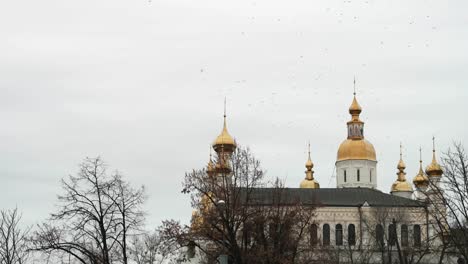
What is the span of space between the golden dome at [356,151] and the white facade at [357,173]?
0.40 metres

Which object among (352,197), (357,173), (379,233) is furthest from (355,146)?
(379,233)

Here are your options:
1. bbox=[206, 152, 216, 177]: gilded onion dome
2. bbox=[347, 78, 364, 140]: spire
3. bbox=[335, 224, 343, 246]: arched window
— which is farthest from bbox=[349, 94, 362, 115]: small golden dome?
bbox=[206, 152, 216, 177]: gilded onion dome

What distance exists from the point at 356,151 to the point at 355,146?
51cm

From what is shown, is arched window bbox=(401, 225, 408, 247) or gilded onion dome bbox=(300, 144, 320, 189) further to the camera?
gilded onion dome bbox=(300, 144, 320, 189)

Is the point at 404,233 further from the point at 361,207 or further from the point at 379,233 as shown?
the point at 379,233

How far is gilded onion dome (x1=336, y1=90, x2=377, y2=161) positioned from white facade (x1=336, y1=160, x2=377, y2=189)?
1.63 feet

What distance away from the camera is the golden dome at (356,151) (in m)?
102

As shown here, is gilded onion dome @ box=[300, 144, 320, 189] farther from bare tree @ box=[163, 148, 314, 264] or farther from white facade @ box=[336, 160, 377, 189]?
bare tree @ box=[163, 148, 314, 264]

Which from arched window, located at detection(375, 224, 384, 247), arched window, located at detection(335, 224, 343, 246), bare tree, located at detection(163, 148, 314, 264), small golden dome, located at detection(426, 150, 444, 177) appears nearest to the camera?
bare tree, located at detection(163, 148, 314, 264)

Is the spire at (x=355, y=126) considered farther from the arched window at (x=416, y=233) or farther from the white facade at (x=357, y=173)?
the arched window at (x=416, y=233)

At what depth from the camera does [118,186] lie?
4081 cm

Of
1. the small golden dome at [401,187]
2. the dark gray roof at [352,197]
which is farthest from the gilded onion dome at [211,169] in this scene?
the small golden dome at [401,187]

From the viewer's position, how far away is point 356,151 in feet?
335

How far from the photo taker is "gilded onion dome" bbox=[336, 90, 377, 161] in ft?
334
